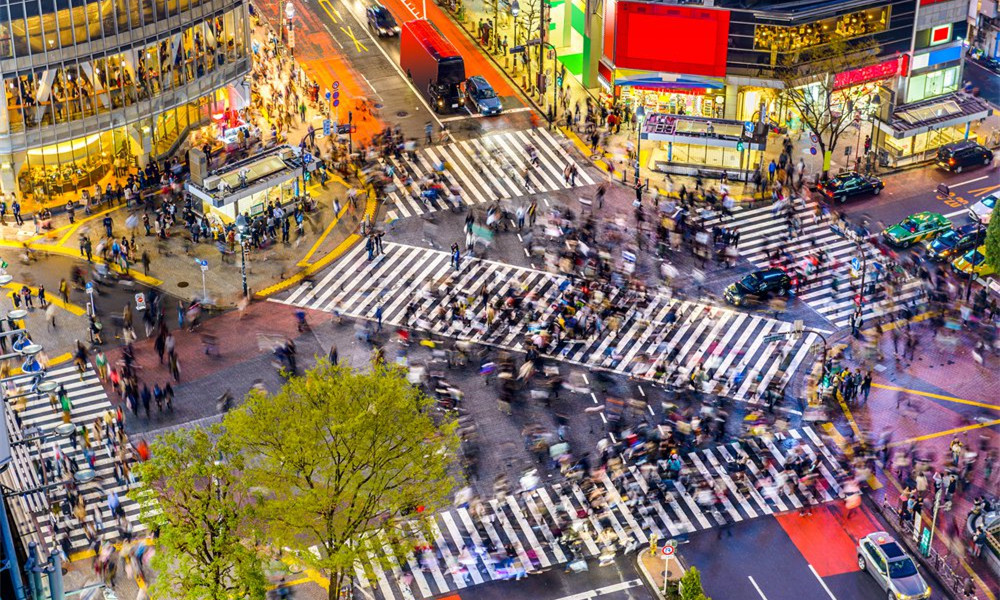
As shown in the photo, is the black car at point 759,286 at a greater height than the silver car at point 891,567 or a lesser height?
greater

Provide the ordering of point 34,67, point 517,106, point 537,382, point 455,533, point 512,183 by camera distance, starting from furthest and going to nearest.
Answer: point 517,106 → point 512,183 → point 34,67 → point 537,382 → point 455,533

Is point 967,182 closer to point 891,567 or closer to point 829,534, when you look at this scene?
point 829,534

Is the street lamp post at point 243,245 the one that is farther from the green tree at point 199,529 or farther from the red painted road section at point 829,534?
the red painted road section at point 829,534

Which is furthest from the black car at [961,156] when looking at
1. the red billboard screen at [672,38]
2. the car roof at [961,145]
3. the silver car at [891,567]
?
the silver car at [891,567]

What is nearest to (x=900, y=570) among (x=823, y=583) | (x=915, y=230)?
(x=823, y=583)

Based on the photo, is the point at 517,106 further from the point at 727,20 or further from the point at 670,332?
the point at 670,332

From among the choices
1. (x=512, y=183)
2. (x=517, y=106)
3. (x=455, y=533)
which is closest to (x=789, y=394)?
(x=455, y=533)

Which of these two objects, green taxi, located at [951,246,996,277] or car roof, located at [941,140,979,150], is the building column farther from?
green taxi, located at [951,246,996,277]
